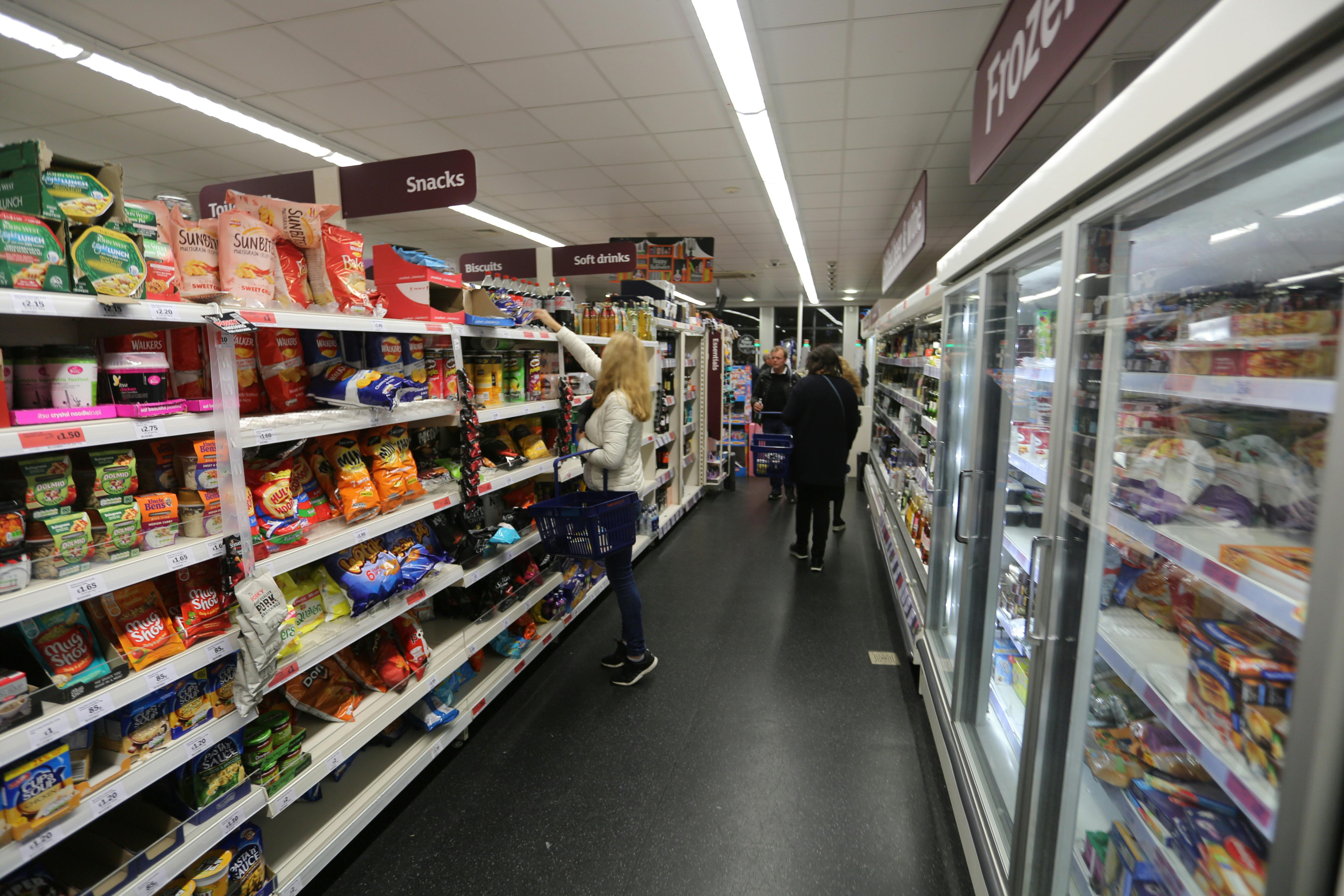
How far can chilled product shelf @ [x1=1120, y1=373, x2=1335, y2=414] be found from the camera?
0.79m

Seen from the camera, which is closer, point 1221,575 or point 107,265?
point 1221,575

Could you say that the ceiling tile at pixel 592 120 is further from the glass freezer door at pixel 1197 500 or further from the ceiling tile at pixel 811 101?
the glass freezer door at pixel 1197 500

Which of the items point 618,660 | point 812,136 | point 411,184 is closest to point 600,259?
point 812,136

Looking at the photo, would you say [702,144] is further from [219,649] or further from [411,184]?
[219,649]

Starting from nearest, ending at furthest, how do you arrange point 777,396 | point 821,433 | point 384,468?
point 384,468 → point 821,433 → point 777,396

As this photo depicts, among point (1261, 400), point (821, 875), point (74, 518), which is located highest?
point (1261, 400)

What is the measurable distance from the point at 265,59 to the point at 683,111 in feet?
9.47

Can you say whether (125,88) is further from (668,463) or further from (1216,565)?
(1216,565)

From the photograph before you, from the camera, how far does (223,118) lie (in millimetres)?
4871

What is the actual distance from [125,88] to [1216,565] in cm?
666

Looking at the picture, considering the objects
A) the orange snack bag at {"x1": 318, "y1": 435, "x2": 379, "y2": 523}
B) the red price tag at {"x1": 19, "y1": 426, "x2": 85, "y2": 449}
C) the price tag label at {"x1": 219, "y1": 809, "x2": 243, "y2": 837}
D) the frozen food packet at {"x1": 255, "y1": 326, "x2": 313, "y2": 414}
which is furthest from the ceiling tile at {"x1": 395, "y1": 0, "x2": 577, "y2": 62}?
the price tag label at {"x1": 219, "y1": 809, "x2": 243, "y2": 837}

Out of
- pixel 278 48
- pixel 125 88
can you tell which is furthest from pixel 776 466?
pixel 125 88

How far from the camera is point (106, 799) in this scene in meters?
1.34

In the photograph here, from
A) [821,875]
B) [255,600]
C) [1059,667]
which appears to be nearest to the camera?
[1059,667]
